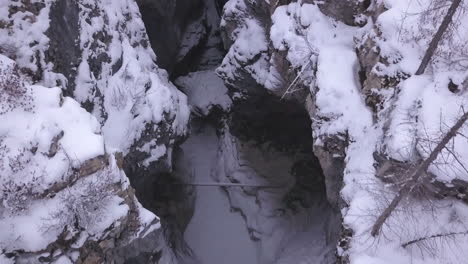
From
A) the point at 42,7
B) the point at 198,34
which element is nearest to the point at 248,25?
the point at 198,34

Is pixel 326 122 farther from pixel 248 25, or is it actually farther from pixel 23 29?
pixel 23 29

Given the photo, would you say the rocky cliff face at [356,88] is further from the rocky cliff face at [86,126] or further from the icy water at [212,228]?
the icy water at [212,228]

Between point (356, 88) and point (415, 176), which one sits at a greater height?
point (415, 176)

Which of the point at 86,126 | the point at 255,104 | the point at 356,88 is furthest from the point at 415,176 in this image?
the point at 255,104

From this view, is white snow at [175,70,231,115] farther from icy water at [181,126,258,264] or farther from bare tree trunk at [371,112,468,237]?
bare tree trunk at [371,112,468,237]

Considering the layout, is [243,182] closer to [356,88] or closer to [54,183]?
[356,88]

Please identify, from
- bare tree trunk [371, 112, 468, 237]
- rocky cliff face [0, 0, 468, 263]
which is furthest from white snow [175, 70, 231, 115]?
bare tree trunk [371, 112, 468, 237]
